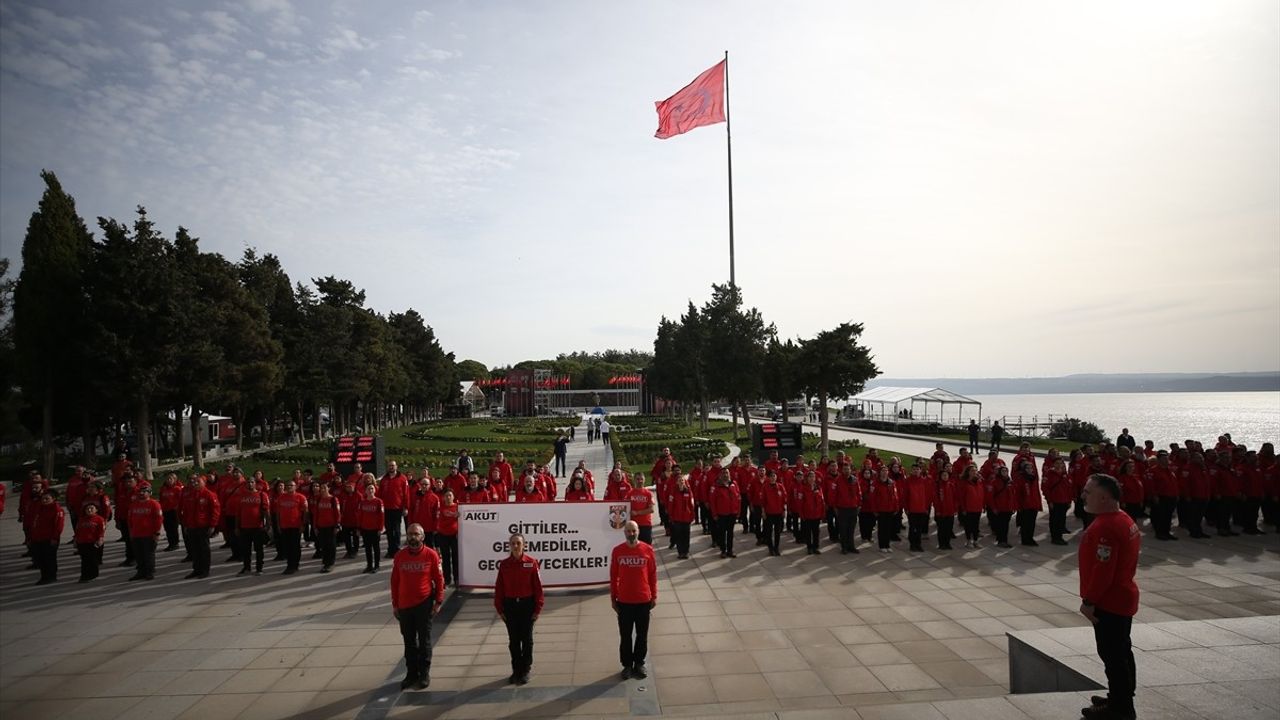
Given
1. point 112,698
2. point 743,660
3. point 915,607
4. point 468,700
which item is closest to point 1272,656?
point 915,607

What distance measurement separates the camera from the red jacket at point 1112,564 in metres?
5.32

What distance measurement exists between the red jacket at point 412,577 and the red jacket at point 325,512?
612 cm

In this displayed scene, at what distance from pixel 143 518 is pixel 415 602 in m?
8.54

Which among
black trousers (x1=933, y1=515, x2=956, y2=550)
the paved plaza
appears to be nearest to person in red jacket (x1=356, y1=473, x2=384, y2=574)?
the paved plaza

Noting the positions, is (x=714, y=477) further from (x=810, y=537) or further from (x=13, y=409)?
(x=13, y=409)

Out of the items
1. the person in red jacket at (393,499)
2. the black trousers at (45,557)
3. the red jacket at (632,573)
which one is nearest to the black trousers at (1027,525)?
the red jacket at (632,573)

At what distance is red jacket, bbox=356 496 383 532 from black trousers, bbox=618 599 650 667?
23.0 ft

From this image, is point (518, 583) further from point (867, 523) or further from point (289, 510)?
point (867, 523)

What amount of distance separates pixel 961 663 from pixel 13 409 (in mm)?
41399

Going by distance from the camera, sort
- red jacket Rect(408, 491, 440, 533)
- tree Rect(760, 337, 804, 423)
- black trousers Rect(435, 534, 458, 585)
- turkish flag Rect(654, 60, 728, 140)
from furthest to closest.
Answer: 1. tree Rect(760, 337, 804, 423)
2. turkish flag Rect(654, 60, 728, 140)
3. red jacket Rect(408, 491, 440, 533)
4. black trousers Rect(435, 534, 458, 585)

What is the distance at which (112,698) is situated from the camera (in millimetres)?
7098

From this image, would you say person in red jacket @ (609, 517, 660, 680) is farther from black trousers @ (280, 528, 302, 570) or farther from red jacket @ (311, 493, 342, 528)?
black trousers @ (280, 528, 302, 570)

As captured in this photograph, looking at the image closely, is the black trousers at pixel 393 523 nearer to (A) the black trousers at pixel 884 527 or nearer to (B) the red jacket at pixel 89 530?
(B) the red jacket at pixel 89 530

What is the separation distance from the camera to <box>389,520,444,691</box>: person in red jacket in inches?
279
